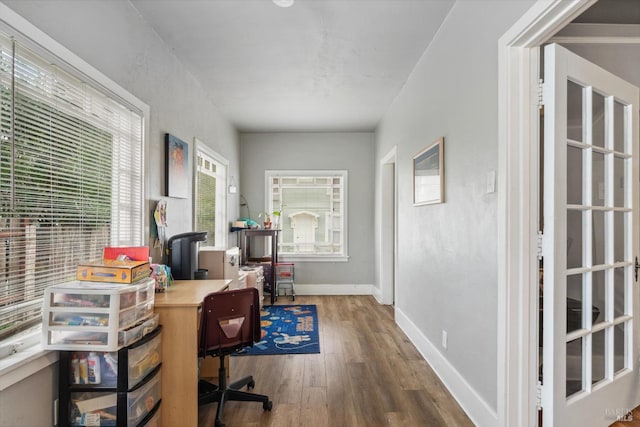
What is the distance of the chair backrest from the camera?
6.60 feet

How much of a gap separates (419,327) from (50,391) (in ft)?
9.06

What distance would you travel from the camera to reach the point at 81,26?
1.83 meters

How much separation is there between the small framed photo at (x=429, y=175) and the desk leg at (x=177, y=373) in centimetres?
197

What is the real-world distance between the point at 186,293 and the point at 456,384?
6.27 feet

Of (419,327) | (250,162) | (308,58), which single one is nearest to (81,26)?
(308,58)

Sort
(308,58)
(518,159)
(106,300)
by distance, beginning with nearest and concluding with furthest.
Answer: (106,300) → (518,159) → (308,58)

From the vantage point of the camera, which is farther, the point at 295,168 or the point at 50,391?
the point at 295,168

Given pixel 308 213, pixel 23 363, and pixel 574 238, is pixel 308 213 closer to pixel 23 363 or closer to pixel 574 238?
pixel 574 238

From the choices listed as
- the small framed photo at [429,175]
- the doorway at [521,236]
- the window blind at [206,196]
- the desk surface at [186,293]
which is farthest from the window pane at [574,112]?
the window blind at [206,196]

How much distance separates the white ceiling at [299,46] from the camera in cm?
241

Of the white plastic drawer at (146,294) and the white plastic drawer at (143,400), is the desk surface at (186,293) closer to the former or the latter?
the white plastic drawer at (146,294)

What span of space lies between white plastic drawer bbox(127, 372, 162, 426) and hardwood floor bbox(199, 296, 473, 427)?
44 cm

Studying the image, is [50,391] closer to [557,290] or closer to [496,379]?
[496,379]

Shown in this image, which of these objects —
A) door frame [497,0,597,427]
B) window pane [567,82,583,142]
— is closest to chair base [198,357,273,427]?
door frame [497,0,597,427]
